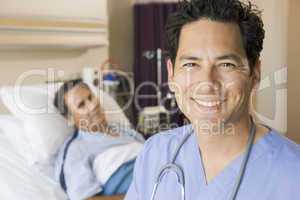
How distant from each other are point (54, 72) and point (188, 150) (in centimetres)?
179

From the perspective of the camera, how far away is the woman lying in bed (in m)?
1.99

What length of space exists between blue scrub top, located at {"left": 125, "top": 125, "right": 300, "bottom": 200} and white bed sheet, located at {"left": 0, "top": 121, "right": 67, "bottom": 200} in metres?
0.78

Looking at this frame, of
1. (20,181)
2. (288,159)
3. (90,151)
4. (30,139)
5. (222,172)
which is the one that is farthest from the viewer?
(30,139)

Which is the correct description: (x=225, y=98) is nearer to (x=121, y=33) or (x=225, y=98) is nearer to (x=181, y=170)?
(x=181, y=170)

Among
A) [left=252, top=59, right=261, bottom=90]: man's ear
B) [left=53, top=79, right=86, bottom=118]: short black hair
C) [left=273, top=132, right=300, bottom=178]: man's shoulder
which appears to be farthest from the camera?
[left=53, top=79, right=86, bottom=118]: short black hair

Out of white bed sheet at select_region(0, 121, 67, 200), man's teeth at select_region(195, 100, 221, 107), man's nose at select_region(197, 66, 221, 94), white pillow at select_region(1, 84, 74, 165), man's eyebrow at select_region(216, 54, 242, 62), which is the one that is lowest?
white bed sheet at select_region(0, 121, 67, 200)

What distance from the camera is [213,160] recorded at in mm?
1145

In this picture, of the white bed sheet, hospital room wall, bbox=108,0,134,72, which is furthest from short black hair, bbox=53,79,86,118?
hospital room wall, bbox=108,0,134,72

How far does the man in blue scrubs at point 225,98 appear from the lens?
100 cm

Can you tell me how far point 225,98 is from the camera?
1.01 metres

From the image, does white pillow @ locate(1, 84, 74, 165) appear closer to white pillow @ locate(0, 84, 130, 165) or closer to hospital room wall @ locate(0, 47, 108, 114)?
white pillow @ locate(0, 84, 130, 165)

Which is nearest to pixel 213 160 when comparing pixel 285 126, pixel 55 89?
pixel 285 126

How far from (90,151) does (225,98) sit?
48.7 inches

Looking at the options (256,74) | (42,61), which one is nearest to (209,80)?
(256,74)
